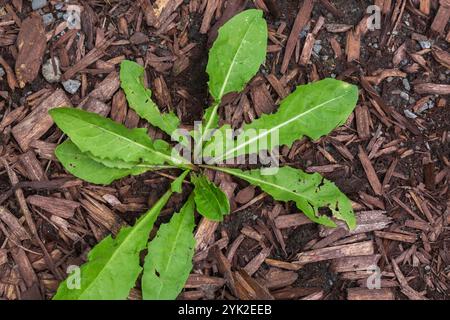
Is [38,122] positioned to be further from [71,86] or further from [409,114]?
[409,114]

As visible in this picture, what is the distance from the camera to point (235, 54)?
281 centimetres

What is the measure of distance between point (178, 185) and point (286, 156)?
0.62m

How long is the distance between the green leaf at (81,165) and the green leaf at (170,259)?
391mm

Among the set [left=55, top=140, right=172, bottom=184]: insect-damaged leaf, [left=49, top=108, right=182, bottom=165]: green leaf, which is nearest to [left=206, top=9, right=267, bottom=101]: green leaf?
[left=49, top=108, right=182, bottom=165]: green leaf

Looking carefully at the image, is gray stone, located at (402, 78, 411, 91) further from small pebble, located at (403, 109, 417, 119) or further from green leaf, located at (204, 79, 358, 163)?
green leaf, located at (204, 79, 358, 163)

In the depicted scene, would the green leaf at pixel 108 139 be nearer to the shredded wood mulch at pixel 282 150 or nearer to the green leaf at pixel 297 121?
the shredded wood mulch at pixel 282 150

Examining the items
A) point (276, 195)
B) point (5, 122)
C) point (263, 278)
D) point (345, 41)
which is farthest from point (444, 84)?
point (5, 122)

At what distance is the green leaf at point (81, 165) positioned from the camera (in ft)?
8.62

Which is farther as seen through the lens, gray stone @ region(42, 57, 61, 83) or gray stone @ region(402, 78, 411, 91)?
gray stone @ region(402, 78, 411, 91)

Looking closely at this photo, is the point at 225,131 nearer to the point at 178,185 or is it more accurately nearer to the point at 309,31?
the point at 178,185

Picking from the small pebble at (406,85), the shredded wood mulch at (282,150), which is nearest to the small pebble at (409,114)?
the shredded wood mulch at (282,150)

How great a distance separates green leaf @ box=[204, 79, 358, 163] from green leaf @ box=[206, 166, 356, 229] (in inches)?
5.4

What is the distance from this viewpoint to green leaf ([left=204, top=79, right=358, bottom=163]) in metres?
2.76

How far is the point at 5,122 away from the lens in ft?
8.94
